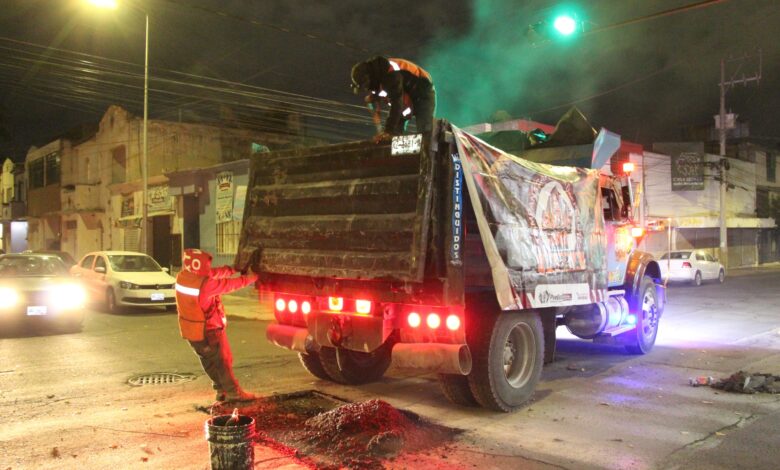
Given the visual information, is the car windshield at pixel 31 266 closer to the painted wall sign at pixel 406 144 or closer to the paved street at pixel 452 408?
the paved street at pixel 452 408

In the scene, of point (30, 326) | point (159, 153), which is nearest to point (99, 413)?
point (30, 326)

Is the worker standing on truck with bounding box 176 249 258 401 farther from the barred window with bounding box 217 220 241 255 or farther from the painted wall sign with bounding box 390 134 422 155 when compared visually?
the barred window with bounding box 217 220 241 255

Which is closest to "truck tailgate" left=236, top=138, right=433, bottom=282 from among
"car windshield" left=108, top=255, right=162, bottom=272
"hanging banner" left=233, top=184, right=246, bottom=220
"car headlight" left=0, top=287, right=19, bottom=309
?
"car headlight" left=0, top=287, right=19, bottom=309

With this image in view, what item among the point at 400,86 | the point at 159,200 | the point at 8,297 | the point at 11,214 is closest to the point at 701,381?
the point at 400,86

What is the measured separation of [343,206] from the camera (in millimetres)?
5961

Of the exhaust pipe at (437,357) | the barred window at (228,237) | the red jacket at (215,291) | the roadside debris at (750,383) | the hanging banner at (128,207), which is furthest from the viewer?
the hanging banner at (128,207)

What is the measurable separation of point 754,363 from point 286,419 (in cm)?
682

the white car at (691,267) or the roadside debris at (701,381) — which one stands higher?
the white car at (691,267)

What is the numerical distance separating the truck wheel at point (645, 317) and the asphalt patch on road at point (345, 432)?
4.76 m

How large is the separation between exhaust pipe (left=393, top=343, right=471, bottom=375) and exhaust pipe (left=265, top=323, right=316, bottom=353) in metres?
1.24

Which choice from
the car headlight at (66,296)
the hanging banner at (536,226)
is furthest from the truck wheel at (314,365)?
the car headlight at (66,296)

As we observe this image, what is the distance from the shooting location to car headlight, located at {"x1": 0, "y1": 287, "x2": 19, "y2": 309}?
10781 mm

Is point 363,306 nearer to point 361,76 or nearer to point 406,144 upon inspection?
point 406,144

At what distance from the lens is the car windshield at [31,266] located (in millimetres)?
11891
